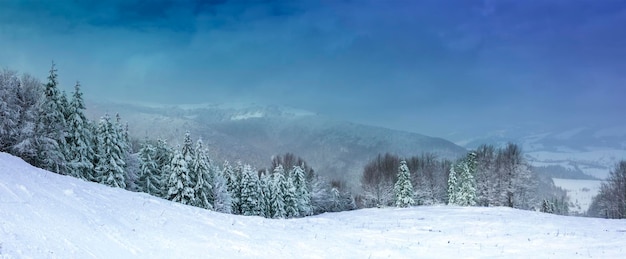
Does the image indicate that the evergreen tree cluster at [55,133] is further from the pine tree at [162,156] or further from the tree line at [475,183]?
the tree line at [475,183]

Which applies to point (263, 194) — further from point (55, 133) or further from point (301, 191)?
point (55, 133)

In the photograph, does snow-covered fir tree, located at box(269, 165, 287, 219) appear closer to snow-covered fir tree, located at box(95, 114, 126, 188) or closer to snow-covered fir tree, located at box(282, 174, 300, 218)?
snow-covered fir tree, located at box(282, 174, 300, 218)

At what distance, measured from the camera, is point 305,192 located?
70.9 m

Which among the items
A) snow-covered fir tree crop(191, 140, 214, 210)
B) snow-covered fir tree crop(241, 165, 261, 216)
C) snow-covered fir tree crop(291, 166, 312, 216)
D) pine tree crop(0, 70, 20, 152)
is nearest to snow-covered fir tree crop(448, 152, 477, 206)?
snow-covered fir tree crop(291, 166, 312, 216)

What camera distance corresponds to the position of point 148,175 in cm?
5009

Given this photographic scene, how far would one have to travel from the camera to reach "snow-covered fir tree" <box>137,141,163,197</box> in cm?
4944

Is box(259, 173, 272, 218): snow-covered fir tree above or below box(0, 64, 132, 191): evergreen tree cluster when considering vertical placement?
below

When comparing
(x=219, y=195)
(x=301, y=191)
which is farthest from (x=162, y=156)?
(x=301, y=191)

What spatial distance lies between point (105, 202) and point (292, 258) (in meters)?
8.78

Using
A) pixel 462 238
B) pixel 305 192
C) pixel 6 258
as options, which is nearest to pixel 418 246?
pixel 462 238

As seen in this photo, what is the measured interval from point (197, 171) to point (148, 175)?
668 cm

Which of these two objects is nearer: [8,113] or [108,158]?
[8,113]

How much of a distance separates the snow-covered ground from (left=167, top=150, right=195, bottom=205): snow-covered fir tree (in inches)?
973

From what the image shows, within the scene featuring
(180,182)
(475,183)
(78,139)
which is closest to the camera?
(78,139)
